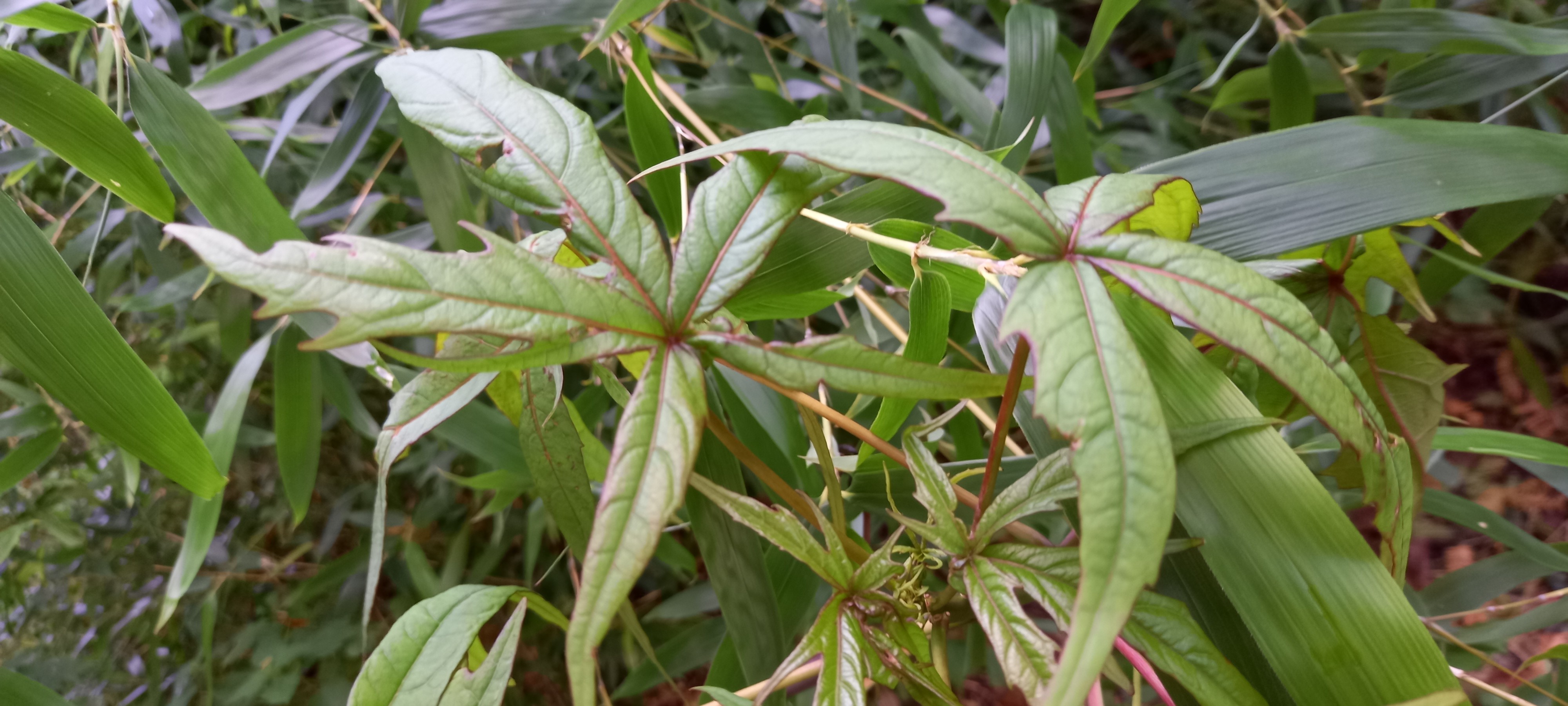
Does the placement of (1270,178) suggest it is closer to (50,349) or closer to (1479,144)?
(1479,144)

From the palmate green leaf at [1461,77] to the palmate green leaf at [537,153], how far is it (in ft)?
2.32

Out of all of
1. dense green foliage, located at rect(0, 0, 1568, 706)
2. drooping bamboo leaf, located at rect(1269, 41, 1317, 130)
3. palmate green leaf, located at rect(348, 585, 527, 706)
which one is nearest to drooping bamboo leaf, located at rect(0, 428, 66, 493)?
dense green foliage, located at rect(0, 0, 1568, 706)

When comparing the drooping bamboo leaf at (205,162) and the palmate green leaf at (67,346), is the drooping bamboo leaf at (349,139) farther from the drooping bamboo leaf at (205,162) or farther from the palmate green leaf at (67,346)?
the palmate green leaf at (67,346)

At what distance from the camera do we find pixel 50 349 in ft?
1.09

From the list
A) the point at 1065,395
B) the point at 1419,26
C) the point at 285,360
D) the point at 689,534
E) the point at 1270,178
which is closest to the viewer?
the point at 1065,395

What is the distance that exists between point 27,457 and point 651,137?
661 millimetres

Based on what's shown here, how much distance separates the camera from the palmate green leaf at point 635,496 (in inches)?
6.6

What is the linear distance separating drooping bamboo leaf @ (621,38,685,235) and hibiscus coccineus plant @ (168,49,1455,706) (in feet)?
0.57

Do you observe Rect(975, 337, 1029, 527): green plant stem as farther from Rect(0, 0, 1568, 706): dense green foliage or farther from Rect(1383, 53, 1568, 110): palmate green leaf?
Rect(1383, 53, 1568, 110): palmate green leaf

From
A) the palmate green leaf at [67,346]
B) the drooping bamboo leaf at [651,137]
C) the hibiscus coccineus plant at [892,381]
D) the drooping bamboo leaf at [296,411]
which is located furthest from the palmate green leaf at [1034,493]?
the drooping bamboo leaf at [296,411]

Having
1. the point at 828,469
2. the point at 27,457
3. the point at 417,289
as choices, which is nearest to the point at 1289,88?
the point at 828,469

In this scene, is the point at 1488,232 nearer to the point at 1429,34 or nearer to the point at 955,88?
the point at 1429,34

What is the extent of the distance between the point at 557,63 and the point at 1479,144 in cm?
81

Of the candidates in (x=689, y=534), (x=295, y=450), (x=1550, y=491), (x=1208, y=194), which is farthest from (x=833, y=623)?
(x=1550, y=491)
